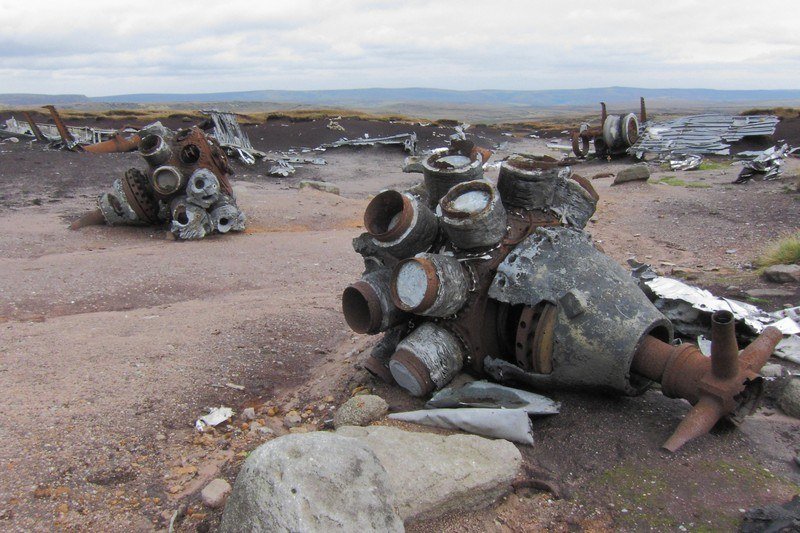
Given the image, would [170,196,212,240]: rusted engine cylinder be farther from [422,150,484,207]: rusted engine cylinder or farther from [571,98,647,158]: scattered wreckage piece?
[571,98,647,158]: scattered wreckage piece

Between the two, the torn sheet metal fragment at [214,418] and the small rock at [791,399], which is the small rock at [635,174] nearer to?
the small rock at [791,399]

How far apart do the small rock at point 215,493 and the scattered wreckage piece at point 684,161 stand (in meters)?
14.8

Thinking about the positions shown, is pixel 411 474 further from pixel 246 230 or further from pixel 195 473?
pixel 246 230

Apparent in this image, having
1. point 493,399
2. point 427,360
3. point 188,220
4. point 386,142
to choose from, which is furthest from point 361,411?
point 386,142

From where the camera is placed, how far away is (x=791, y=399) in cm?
339

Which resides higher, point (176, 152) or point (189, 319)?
point (176, 152)

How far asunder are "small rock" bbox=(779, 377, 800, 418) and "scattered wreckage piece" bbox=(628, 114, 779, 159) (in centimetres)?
1525

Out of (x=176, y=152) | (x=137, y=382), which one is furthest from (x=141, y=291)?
(x=176, y=152)

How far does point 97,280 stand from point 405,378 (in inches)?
180

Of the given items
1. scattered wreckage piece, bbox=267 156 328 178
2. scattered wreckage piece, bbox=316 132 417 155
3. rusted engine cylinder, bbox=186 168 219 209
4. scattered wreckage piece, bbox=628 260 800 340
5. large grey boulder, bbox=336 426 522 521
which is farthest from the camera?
scattered wreckage piece, bbox=316 132 417 155

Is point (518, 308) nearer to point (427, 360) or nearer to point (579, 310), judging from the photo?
point (579, 310)

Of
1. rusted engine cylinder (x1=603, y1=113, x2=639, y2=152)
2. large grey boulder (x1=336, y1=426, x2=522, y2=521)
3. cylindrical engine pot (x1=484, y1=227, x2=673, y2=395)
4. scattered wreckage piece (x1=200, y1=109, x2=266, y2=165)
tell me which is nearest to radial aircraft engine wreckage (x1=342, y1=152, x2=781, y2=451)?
cylindrical engine pot (x1=484, y1=227, x2=673, y2=395)

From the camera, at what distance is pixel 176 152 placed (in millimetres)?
9438

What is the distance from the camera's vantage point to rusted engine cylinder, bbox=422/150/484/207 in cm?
391
